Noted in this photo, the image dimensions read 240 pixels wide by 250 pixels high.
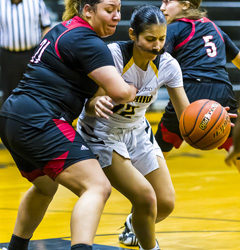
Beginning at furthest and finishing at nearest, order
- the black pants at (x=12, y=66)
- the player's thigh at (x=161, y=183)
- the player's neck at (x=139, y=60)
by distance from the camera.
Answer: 1. the black pants at (x=12, y=66)
2. the player's thigh at (x=161, y=183)
3. the player's neck at (x=139, y=60)

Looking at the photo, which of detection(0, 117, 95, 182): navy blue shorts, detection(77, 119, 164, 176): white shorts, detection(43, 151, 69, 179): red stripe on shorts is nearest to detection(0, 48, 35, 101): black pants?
detection(77, 119, 164, 176): white shorts

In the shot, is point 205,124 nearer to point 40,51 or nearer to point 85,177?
point 85,177

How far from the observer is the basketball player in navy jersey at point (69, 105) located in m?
3.23

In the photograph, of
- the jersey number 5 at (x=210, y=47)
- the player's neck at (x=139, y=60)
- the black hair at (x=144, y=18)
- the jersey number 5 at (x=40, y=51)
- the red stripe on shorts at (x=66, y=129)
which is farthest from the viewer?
the jersey number 5 at (x=210, y=47)

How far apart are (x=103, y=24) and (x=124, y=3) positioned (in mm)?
8975

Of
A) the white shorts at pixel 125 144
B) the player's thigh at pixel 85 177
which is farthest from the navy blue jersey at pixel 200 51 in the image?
the player's thigh at pixel 85 177

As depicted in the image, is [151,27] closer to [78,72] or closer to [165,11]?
[78,72]

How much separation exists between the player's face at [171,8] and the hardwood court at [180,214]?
1643 millimetres

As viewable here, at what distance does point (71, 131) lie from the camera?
3.38 metres

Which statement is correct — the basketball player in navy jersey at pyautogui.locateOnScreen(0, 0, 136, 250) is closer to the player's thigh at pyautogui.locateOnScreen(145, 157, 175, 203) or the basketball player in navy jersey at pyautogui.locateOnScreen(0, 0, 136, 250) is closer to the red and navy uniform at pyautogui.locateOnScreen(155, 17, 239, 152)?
the player's thigh at pyautogui.locateOnScreen(145, 157, 175, 203)

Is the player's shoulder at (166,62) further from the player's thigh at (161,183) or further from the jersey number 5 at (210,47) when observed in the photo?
the jersey number 5 at (210,47)

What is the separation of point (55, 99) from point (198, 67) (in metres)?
2.03

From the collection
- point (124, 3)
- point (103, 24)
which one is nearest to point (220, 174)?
point (103, 24)

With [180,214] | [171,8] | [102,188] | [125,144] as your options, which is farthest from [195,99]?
[102,188]
